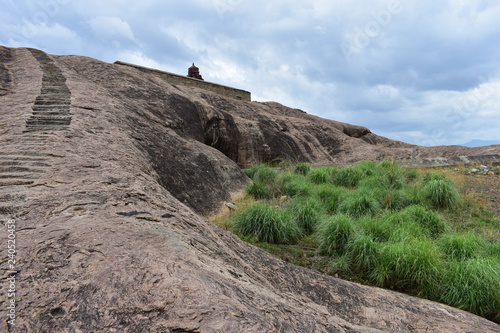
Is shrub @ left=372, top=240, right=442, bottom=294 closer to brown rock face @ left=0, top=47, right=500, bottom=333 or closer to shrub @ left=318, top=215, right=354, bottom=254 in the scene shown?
brown rock face @ left=0, top=47, right=500, bottom=333

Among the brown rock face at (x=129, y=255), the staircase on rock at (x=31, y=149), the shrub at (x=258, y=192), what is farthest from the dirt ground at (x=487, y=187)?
the staircase on rock at (x=31, y=149)

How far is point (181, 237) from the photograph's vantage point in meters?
1.71

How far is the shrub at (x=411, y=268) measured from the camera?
10.2 ft

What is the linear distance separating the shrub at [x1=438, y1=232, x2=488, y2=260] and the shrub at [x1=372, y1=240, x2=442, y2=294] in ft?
1.53

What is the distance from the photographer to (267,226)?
4387 mm

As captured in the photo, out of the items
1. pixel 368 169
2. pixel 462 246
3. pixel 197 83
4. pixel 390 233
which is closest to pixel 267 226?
pixel 390 233

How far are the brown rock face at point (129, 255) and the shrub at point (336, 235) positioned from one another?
1.15 meters

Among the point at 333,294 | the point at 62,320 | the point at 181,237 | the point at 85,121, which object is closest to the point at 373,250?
the point at 333,294

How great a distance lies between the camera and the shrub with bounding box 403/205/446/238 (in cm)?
456

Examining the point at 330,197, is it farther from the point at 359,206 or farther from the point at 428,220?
the point at 428,220

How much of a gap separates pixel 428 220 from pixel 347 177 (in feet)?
9.56

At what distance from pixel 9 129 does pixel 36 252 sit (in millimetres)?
2683

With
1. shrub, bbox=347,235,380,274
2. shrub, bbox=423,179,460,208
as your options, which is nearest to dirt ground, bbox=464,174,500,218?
shrub, bbox=423,179,460,208

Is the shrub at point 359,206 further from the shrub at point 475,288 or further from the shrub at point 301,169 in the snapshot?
the shrub at point 301,169
